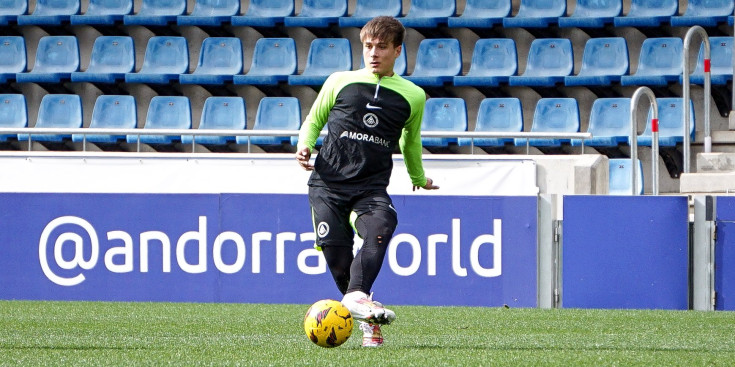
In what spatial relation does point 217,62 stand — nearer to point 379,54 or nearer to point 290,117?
point 290,117

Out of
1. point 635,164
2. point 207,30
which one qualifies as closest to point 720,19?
point 635,164

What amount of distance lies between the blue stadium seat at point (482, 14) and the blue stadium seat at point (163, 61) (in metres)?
3.48

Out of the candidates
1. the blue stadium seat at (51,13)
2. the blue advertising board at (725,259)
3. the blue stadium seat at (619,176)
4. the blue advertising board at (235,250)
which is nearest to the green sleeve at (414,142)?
the blue advertising board at (235,250)

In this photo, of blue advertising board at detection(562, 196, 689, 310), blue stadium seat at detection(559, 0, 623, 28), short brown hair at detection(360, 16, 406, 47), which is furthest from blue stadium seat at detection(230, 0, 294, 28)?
short brown hair at detection(360, 16, 406, 47)

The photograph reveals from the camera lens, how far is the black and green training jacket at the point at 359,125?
5109mm

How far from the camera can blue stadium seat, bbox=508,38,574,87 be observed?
1367 centimetres

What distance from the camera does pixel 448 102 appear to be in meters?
13.3

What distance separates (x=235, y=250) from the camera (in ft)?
31.6

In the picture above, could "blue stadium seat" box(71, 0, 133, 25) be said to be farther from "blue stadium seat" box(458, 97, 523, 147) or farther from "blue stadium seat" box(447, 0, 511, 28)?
"blue stadium seat" box(458, 97, 523, 147)

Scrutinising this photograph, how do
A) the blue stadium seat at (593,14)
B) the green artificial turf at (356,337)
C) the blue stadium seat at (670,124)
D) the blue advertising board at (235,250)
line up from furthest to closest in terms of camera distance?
1. the blue stadium seat at (593,14)
2. the blue stadium seat at (670,124)
3. the blue advertising board at (235,250)
4. the green artificial turf at (356,337)

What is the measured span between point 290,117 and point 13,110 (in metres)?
3.59

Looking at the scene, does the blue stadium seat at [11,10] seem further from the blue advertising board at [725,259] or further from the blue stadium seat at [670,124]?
the blue advertising board at [725,259]

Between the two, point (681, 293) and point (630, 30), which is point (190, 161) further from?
point (630, 30)

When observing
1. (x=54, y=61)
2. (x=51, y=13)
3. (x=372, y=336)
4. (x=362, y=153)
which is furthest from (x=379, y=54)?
(x=51, y=13)
